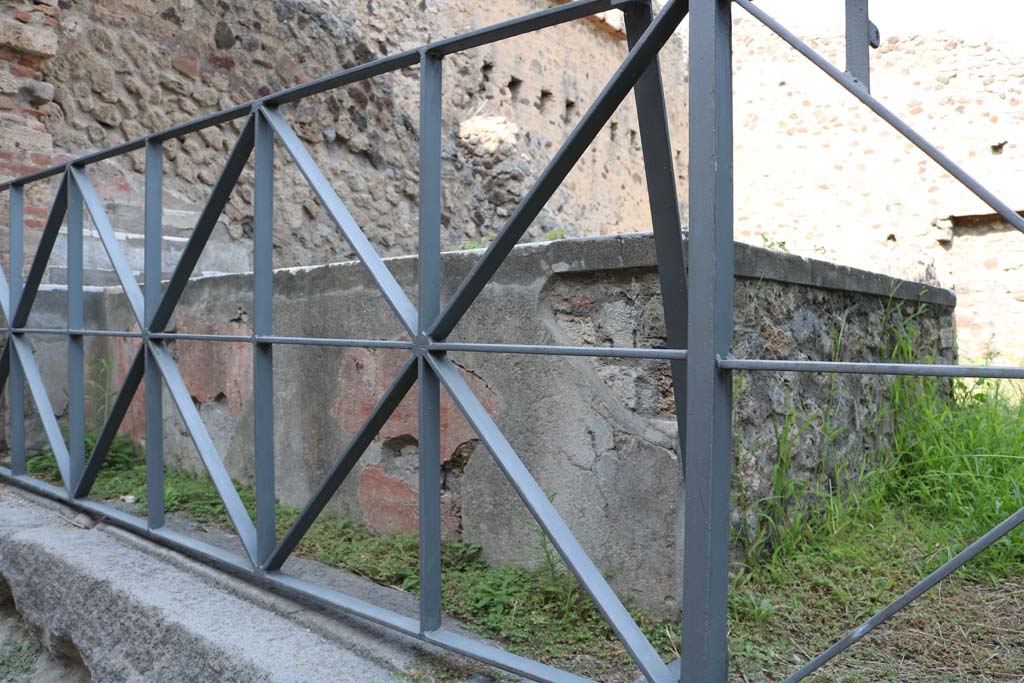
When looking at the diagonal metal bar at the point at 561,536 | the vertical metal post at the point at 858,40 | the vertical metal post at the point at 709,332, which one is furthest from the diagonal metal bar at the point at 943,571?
the vertical metal post at the point at 858,40

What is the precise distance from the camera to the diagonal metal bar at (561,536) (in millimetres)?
1322

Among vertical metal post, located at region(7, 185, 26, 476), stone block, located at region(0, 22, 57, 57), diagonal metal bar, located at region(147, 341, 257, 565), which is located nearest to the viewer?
diagonal metal bar, located at region(147, 341, 257, 565)

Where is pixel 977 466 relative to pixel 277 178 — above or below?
below

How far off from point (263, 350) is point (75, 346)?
47.6 inches

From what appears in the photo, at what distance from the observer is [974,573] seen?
7.15ft

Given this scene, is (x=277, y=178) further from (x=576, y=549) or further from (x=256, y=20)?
(x=576, y=549)

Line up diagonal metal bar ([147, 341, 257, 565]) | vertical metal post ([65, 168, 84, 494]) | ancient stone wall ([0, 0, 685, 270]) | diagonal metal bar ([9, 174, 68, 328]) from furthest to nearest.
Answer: ancient stone wall ([0, 0, 685, 270])
diagonal metal bar ([9, 174, 68, 328])
vertical metal post ([65, 168, 84, 494])
diagonal metal bar ([147, 341, 257, 565])

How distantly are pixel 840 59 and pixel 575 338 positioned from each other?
1031 cm

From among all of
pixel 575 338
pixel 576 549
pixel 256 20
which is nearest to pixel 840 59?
pixel 256 20

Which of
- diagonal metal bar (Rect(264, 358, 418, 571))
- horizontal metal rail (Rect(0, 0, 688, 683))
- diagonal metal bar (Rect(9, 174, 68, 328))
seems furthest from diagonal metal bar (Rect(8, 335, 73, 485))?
diagonal metal bar (Rect(264, 358, 418, 571))

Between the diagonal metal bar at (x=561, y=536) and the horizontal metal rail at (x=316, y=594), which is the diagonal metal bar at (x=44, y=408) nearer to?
the horizontal metal rail at (x=316, y=594)

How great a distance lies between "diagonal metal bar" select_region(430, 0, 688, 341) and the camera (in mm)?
1279

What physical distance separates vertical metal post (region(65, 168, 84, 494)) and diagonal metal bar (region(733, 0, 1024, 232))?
2364 millimetres

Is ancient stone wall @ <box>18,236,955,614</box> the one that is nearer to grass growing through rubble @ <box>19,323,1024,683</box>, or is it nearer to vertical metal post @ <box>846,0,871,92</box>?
grass growing through rubble @ <box>19,323,1024,683</box>
